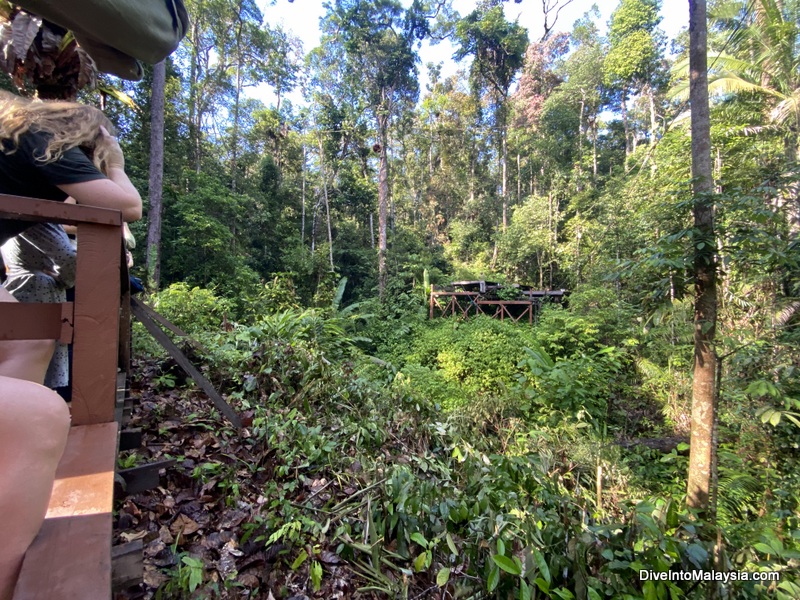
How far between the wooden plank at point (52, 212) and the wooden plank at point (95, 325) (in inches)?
0.9

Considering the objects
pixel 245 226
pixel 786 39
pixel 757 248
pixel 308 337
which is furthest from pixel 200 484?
pixel 245 226

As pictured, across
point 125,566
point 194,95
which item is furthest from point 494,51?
point 125,566

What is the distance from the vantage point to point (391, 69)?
53.8 feet

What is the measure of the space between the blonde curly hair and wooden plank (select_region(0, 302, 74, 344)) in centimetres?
48

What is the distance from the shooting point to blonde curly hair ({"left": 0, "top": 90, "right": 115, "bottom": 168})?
108 cm

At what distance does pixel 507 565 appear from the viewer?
1475mm

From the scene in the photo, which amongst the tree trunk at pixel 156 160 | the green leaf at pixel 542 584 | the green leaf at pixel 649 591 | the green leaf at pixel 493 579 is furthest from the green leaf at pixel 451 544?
the tree trunk at pixel 156 160

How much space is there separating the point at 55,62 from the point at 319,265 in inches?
621

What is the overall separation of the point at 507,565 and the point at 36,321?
5.59 feet

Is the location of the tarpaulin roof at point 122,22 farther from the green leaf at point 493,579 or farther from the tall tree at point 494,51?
the tall tree at point 494,51

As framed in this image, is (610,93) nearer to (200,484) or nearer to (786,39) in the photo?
(786,39)

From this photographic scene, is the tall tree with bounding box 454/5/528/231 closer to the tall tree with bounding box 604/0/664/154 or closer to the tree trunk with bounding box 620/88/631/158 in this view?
the tall tree with bounding box 604/0/664/154

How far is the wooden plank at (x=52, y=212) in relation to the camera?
0.88 metres

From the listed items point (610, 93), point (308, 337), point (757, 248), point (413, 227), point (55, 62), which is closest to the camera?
point (55, 62)
